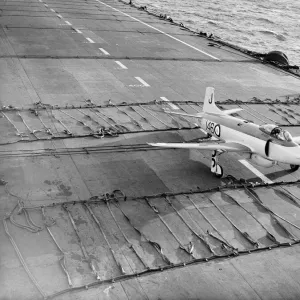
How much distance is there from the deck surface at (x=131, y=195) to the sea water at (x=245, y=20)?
38.8 m

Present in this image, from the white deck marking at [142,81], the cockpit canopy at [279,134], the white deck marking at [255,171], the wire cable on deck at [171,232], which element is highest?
the cockpit canopy at [279,134]

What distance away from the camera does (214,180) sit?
18.9m

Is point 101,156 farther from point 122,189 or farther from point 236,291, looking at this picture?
point 236,291

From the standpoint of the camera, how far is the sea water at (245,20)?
238ft

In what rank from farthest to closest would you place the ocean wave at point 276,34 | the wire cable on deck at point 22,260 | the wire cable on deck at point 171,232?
the ocean wave at point 276,34 → the wire cable on deck at point 171,232 → the wire cable on deck at point 22,260

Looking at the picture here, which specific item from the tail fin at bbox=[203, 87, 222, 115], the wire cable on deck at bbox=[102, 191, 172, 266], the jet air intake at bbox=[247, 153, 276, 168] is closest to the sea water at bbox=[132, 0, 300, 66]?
the tail fin at bbox=[203, 87, 222, 115]

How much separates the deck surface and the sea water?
127 ft

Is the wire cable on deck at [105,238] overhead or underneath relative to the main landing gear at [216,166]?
underneath

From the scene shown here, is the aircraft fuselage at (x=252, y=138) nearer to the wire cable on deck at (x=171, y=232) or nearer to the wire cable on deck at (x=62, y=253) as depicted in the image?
the wire cable on deck at (x=171, y=232)

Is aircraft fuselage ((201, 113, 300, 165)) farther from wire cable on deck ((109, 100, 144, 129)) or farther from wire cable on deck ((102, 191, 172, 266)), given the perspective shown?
wire cable on deck ((102, 191, 172, 266))

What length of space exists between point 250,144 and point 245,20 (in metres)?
82.6

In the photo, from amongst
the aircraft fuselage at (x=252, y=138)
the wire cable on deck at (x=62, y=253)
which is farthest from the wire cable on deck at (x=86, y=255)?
the aircraft fuselage at (x=252, y=138)

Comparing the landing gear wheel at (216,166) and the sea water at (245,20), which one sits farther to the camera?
the sea water at (245,20)

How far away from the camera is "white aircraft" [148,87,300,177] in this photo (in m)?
17.8
